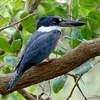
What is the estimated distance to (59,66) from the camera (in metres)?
2.04

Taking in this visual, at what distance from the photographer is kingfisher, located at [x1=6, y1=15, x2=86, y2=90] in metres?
2.06

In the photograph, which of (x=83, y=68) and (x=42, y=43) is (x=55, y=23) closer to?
(x=42, y=43)

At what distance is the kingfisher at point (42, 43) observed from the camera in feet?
6.76

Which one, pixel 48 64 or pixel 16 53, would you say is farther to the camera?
pixel 16 53

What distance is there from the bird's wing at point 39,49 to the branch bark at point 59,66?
0.05 meters

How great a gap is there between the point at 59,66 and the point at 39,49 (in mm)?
148

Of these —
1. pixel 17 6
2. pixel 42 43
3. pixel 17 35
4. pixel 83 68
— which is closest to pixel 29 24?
pixel 17 35

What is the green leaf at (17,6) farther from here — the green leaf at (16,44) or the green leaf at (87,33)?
the green leaf at (87,33)

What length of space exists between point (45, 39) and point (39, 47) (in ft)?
0.20

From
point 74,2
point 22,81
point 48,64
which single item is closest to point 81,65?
point 48,64

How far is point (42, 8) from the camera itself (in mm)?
2889

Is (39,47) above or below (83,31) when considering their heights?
above

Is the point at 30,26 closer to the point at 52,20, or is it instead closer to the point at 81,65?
the point at 52,20

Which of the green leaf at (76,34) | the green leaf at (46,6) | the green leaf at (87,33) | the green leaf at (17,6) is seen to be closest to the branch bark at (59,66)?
the green leaf at (76,34)
